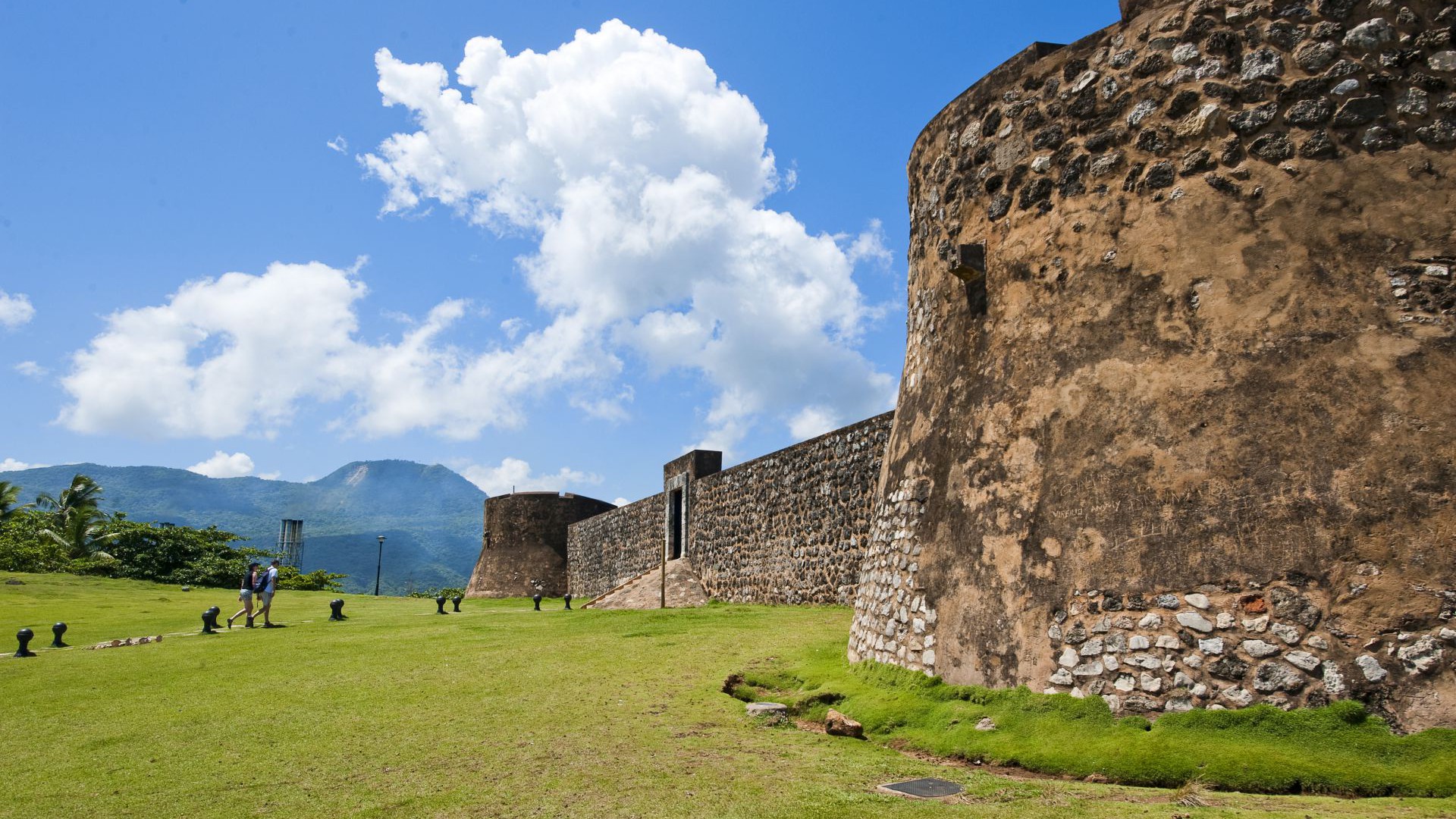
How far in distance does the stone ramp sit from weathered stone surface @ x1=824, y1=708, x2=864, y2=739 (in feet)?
41.3

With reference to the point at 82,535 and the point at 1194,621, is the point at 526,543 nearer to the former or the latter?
the point at 82,535

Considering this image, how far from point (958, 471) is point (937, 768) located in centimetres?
222

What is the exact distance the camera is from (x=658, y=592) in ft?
66.3

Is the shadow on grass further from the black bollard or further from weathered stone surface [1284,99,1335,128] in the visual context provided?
Result: the black bollard

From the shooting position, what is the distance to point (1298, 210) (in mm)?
5223

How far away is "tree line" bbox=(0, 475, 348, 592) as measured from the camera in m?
30.9

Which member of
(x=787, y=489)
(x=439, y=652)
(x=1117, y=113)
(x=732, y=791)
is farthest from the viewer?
(x=787, y=489)

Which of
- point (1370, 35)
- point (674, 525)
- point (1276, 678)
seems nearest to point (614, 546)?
point (674, 525)

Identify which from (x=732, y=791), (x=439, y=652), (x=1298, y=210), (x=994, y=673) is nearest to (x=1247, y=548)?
(x=994, y=673)

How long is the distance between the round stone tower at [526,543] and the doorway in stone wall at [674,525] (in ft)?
33.8

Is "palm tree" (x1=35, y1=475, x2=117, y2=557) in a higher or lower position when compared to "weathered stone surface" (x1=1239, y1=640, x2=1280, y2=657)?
higher

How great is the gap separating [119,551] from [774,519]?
28928 millimetres

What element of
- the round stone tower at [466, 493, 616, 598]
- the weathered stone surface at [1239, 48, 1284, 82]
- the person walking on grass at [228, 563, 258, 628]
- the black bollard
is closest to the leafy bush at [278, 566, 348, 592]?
the round stone tower at [466, 493, 616, 598]

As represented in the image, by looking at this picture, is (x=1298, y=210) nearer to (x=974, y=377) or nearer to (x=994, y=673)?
(x=974, y=377)
